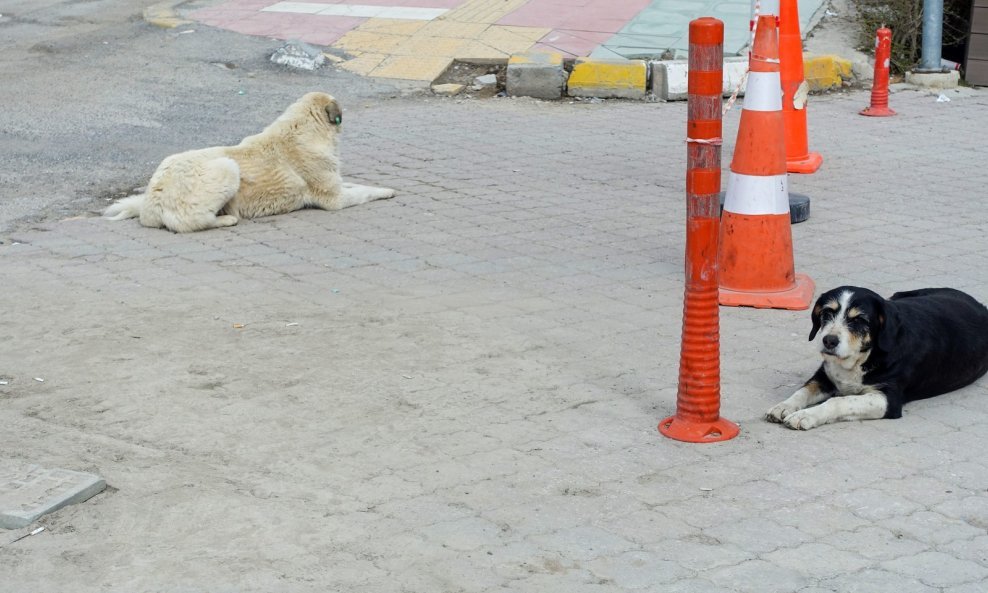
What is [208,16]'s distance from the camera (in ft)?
47.9

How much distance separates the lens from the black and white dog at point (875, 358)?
15.6 feet

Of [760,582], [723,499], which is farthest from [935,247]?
[760,582]

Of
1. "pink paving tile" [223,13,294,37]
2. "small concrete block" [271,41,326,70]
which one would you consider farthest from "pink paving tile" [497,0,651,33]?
"pink paving tile" [223,13,294,37]

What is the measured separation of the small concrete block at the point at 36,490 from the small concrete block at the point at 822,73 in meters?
9.59

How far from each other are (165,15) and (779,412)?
11897 millimetres

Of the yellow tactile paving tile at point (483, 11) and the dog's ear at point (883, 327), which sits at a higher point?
the yellow tactile paving tile at point (483, 11)

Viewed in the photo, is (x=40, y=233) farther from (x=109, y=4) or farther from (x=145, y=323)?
(x=109, y=4)

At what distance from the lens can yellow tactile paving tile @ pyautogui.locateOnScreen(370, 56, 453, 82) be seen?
12.5 metres

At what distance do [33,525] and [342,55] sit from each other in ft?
32.3

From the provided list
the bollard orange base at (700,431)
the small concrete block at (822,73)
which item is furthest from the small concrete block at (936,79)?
the bollard orange base at (700,431)

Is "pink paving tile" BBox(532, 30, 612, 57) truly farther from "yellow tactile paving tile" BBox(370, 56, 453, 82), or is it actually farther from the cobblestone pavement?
the cobblestone pavement

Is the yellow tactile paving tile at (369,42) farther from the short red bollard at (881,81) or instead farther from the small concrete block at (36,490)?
the small concrete block at (36,490)

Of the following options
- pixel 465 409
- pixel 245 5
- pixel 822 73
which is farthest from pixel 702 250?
pixel 245 5

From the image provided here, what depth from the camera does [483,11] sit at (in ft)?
46.6
